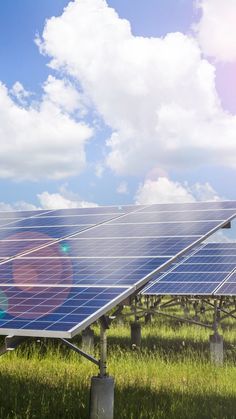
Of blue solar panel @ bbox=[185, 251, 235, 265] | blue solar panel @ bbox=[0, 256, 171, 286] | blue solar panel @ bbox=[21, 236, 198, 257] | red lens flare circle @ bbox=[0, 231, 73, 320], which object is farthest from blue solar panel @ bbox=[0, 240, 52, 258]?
blue solar panel @ bbox=[185, 251, 235, 265]

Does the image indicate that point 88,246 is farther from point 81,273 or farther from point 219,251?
point 219,251

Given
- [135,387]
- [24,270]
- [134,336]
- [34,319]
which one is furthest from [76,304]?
[134,336]

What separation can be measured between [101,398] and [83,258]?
2698mm

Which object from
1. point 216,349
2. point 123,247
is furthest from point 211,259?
point 123,247

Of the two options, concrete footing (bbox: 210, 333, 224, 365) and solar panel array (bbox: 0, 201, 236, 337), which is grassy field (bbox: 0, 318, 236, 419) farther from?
solar panel array (bbox: 0, 201, 236, 337)

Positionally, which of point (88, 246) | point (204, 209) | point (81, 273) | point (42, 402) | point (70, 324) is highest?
point (204, 209)

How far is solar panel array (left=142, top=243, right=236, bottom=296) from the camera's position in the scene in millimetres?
21547

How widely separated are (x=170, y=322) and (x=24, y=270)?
86.0 feet

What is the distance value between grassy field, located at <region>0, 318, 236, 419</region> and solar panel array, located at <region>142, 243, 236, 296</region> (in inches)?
92.4

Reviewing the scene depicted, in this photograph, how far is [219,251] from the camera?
30.4m

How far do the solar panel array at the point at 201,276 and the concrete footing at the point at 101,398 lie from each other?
11195 millimetres

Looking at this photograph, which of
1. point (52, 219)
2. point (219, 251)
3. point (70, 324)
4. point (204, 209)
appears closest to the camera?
point (70, 324)

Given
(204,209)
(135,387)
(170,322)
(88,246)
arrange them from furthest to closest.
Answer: (170,322), (204,209), (135,387), (88,246)

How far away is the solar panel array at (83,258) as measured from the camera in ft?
27.2
